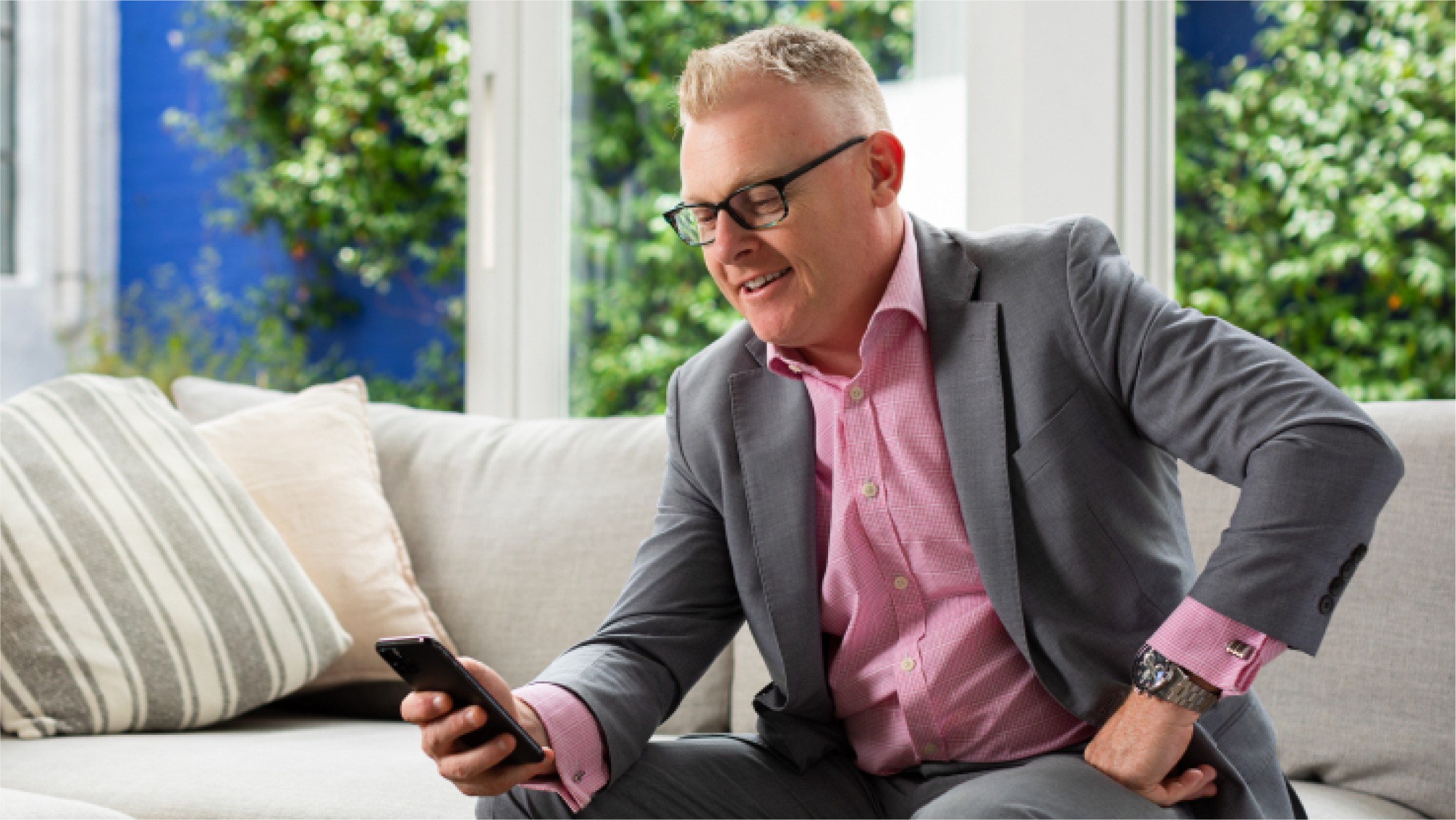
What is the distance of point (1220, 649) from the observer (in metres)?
1.05

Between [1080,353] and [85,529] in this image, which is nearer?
[1080,353]

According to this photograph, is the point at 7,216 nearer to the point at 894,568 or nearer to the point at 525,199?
the point at 525,199

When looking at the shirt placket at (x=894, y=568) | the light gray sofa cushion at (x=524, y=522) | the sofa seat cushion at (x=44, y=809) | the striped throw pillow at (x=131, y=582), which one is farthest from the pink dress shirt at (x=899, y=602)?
the striped throw pillow at (x=131, y=582)

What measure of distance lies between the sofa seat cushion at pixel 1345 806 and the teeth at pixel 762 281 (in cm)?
80

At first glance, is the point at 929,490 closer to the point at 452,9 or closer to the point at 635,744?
the point at 635,744

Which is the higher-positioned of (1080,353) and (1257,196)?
(1257,196)

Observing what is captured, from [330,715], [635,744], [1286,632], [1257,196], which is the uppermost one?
[1257,196]

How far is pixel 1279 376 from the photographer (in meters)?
1.10

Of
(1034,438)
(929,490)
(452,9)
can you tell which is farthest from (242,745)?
(452,9)

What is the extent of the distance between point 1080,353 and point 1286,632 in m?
0.32

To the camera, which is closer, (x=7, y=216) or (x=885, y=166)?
(x=885, y=166)

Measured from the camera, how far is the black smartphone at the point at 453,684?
41.2 inches

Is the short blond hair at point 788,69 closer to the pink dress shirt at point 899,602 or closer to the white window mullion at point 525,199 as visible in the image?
the pink dress shirt at point 899,602

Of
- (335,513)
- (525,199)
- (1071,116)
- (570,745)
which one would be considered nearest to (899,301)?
(570,745)
